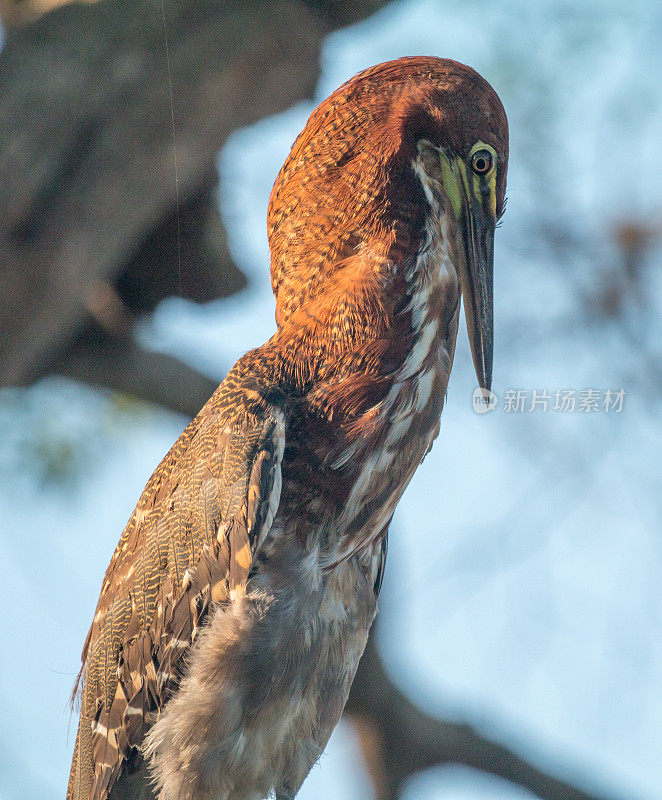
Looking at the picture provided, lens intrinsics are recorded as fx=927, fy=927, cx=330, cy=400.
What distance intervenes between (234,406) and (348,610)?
336mm

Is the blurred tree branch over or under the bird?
under

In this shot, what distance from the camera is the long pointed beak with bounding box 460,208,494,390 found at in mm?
1073

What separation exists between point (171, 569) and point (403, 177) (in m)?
0.58

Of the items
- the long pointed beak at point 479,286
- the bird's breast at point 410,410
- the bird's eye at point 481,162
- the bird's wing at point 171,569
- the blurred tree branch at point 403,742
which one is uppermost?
the bird's eye at point 481,162

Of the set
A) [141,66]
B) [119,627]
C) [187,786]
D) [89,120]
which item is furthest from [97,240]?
[187,786]

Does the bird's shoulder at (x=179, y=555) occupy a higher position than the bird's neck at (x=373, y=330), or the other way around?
the bird's neck at (x=373, y=330)

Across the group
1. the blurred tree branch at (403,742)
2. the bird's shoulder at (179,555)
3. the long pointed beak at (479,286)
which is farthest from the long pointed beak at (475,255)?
the blurred tree branch at (403,742)

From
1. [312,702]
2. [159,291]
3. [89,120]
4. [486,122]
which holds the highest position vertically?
[486,122]

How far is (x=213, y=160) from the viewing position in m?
2.71

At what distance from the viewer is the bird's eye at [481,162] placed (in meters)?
1.06

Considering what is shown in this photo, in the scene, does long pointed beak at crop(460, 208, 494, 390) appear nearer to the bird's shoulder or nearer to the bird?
the bird

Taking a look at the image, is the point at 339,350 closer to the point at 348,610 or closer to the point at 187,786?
the point at 348,610

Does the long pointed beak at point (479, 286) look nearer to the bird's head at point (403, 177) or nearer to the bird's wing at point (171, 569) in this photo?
the bird's head at point (403, 177)

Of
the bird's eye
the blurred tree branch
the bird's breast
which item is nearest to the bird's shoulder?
the bird's breast
